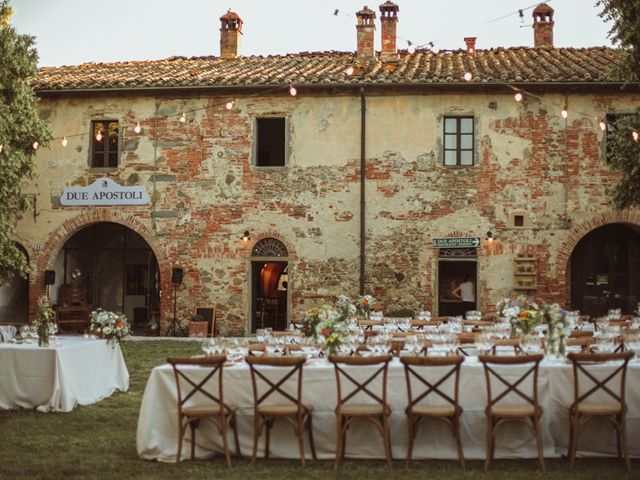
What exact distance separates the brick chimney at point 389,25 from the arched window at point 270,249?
579cm

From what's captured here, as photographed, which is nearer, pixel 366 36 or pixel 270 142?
pixel 270 142

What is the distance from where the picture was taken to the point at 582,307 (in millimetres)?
17656

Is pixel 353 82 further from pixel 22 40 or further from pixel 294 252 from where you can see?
pixel 22 40

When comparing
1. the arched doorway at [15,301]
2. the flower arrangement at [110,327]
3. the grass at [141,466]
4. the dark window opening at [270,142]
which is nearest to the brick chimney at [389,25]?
the dark window opening at [270,142]

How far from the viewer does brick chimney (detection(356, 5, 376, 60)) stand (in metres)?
19.4

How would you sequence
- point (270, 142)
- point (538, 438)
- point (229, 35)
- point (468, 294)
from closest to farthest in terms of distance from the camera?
point (538, 438)
point (468, 294)
point (270, 142)
point (229, 35)

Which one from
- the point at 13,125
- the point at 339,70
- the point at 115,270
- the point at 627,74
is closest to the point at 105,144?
the point at 13,125

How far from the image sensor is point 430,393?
6641mm

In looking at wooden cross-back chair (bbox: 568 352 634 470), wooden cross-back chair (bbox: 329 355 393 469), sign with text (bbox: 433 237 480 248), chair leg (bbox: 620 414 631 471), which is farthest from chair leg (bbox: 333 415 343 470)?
sign with text (bbox: 433 237 480 248)

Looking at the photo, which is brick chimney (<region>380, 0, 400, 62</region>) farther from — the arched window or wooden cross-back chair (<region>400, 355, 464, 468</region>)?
wooden cross-back chair (<region>400, 355, 464, 468</region>)

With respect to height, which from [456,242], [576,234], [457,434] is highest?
[576,234]

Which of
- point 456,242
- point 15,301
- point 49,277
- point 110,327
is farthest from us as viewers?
point 15,301

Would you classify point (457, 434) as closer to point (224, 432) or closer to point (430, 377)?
point (430, 377)

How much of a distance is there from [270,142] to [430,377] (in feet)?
40.9
